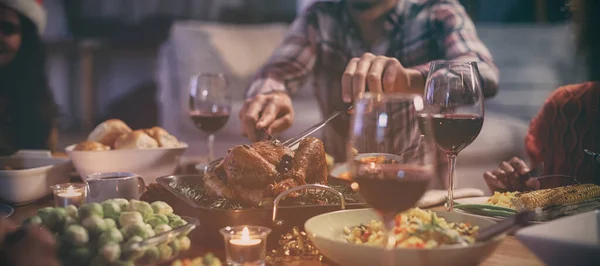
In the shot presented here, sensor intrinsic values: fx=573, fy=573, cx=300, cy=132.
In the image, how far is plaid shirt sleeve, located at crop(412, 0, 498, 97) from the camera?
2.11 meters

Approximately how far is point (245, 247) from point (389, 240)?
0.69 ft

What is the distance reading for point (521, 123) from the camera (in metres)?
4.19

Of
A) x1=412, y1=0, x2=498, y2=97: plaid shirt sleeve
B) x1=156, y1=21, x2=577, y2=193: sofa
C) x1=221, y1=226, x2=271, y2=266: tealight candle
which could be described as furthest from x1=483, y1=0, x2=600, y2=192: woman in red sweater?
x1=156, y1=21, x2=577, y2=193: sofa

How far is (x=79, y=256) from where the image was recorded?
0.78 metres

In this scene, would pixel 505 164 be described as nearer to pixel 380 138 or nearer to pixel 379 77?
pixel 379 77

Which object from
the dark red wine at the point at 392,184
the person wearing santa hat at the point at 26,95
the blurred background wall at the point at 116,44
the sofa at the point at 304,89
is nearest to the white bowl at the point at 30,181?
the dark red wine at the point at 392,184

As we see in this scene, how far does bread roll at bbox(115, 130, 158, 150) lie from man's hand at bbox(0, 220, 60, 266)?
920 millimetres

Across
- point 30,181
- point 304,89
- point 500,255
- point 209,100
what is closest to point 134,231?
point 500,255

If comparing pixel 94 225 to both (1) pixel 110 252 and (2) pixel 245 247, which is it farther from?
(2) pixel 245 247

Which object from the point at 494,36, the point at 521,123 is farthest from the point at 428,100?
the point at 494,36

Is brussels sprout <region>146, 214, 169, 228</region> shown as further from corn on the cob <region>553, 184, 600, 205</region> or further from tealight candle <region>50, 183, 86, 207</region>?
corn on the cob <region>553, 184, 600, 205</region>

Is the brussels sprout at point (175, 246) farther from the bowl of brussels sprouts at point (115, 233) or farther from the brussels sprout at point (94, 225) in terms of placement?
the brussels sprout at point (94, 225)

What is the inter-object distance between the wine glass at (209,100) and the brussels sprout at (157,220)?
96 centimetres

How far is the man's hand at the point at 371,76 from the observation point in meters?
1.42
